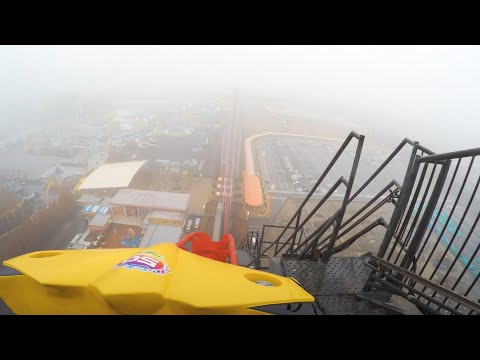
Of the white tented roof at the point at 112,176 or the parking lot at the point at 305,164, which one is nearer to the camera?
the white tented roof at the point at 112,176

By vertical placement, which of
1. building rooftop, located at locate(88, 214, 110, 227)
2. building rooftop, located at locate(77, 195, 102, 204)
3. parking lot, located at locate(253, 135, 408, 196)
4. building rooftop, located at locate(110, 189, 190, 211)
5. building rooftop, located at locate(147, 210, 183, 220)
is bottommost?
building rooftop, located at locate(77, 195, 102, 204)

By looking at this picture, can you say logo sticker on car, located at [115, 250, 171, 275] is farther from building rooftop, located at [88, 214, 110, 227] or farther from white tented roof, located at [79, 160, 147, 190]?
white tented roof, located at [79, 160, 147, 190]

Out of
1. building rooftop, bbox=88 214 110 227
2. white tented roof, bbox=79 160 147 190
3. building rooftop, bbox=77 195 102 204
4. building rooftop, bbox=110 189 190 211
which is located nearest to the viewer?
building rooftop, bbox=88 214 110 227

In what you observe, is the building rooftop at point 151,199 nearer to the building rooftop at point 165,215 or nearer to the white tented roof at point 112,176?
the building rooftop at point 165,215

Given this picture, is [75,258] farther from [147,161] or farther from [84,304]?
[147,161]

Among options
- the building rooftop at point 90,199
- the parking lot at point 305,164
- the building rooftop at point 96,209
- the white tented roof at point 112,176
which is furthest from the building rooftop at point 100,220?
the parking lot at point 305,164

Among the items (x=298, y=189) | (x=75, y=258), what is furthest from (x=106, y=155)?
(x=75, y=258)

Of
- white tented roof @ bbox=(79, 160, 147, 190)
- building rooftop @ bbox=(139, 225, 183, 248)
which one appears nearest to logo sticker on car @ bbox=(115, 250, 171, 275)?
building rooftop @ bbox=(139, 225, 183, 248)
